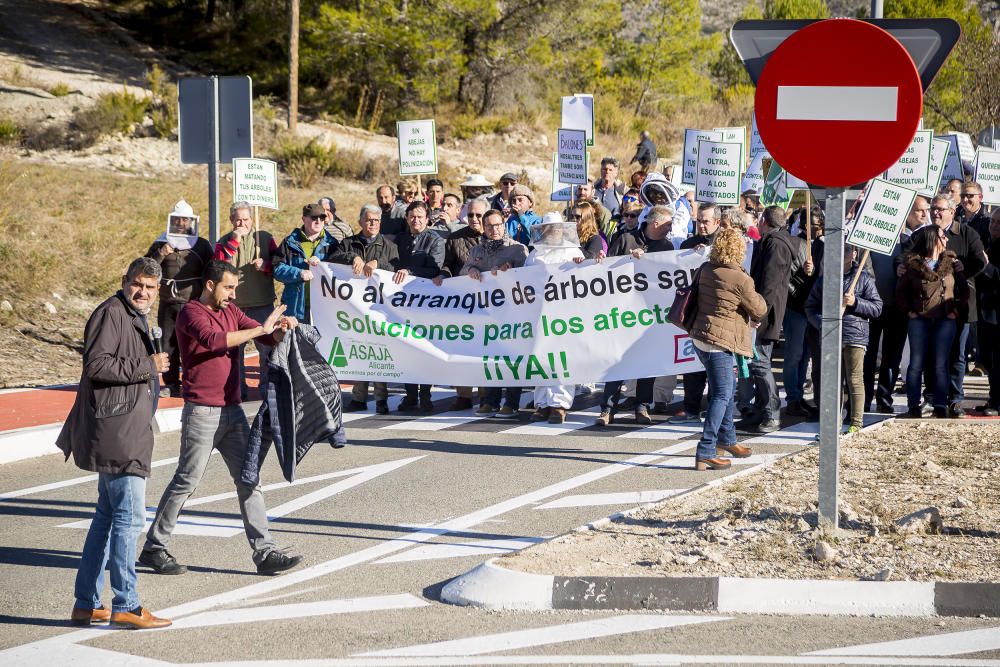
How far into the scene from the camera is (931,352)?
477 inches

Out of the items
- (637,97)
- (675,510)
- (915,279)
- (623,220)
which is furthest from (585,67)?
(675,510)

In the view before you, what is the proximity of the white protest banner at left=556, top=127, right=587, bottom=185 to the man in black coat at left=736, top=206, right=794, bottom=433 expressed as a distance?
5.94m

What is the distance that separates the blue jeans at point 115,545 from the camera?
6578 millimetres

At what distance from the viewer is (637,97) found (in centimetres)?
4784

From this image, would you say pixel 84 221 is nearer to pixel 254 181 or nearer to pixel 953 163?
pixel 254 181

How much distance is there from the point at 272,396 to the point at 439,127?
3314cm

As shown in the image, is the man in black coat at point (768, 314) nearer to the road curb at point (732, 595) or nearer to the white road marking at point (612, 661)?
the road curb at point (732, 595)

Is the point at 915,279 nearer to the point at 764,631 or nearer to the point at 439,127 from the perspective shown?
the point at 764,631

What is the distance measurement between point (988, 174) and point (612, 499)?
30.5ft

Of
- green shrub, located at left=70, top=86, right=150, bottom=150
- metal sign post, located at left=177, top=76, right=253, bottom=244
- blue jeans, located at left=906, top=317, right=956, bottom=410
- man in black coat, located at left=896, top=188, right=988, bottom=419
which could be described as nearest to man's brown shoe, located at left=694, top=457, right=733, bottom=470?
blue jeans, located at left=906, top=317, right=956, bottom=410

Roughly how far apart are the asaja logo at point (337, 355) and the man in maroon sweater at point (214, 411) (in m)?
5.50

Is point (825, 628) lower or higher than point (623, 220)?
lower

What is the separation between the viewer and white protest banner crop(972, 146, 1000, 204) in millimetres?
16016

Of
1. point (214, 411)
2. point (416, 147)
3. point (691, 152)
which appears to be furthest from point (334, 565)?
point (691, 152)
